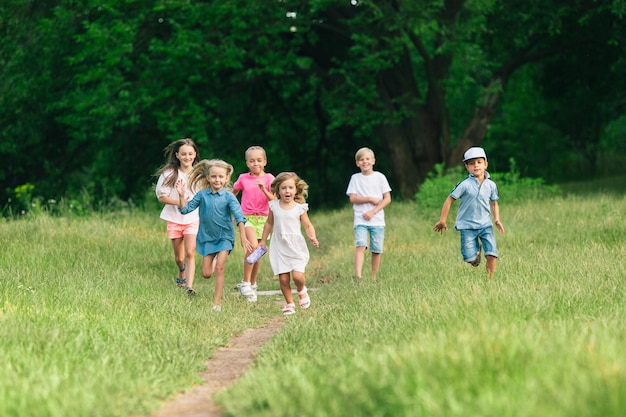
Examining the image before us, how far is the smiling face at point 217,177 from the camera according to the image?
10.2m

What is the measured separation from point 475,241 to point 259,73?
12817 millimetres

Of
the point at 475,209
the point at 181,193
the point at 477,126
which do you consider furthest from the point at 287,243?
the point at 477,126

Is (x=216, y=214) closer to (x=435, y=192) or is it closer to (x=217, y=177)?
(x=217, y=177)

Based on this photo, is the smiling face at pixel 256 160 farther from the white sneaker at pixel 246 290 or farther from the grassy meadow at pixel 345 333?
the grassy meadow at pixel 345 333

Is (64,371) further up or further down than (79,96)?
further down

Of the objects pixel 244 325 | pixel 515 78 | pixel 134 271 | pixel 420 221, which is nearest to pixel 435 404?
pixel 244 325

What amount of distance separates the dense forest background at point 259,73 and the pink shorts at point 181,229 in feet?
28.7

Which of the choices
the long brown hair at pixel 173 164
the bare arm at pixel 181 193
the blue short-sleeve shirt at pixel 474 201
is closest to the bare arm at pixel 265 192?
the bare arm at pixel 181 193

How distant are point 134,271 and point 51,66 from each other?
13.6 metres

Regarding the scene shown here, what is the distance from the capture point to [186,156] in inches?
457

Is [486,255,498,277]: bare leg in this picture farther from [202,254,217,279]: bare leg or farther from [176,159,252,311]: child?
[202,254,217,279]: bare leg

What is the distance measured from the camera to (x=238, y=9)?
830 inches

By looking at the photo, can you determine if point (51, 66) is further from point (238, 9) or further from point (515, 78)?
point (515, 78)

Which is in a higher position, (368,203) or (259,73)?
(259,73)
